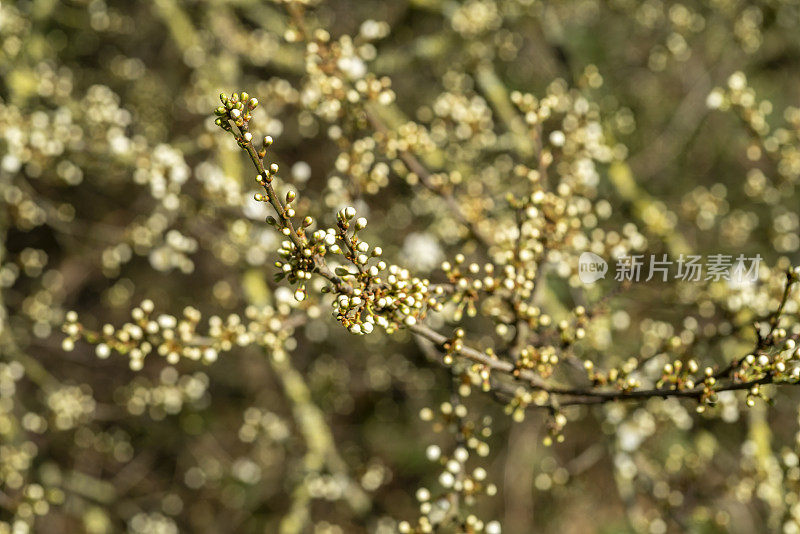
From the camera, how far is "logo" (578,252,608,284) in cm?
420

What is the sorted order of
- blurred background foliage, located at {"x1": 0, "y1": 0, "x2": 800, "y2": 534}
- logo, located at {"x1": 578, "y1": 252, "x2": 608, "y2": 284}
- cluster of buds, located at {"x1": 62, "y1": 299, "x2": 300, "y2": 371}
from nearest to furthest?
cluster of buds, located at {"x1": 62, "y1": 299, "x2": 300, "y2": 371} → logo, located at {"x1": 578, "y1": 252, "x2": 608, "y2": 284} → blurred background foliage, located at {"x1": 0, "y1": 0, "x2": 800, "y2": 534}

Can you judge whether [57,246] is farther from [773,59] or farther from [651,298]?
[773,59]

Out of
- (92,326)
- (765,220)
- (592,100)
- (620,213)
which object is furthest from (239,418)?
(765,220)

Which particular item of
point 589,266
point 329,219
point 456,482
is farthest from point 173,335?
point 589,266

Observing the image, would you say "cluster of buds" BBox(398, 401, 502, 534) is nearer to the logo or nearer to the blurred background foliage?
the blurred background foliage

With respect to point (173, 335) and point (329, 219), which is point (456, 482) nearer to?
point (173, 335)

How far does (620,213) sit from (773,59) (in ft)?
10.8

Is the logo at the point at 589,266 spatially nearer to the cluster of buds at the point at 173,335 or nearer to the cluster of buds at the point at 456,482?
the cluster of buds at the point at 456,482

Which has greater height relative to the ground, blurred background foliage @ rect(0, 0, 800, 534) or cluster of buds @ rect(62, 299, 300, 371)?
blurred background foliage @ rect(0, 0, 800, 534)

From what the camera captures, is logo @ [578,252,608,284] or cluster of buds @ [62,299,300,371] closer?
cluster of buds @ [62,299,300,371]

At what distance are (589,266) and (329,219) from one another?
1872mm

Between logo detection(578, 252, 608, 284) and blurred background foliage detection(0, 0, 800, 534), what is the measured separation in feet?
2.16

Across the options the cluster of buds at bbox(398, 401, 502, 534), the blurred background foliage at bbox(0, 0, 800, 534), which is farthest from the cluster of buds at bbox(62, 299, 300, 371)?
the cluster of buds at bbox(398, 401, 502, 534)

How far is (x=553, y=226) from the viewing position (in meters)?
3.35
